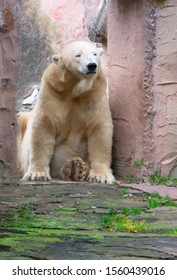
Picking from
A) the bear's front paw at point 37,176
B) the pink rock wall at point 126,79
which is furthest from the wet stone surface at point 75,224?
the pink rock wall at point 126,79

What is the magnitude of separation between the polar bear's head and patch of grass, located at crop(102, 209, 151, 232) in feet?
9.34

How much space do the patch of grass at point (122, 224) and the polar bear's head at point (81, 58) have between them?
285 centimetres

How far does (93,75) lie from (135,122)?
27.2 inches

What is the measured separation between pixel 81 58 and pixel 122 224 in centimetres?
348

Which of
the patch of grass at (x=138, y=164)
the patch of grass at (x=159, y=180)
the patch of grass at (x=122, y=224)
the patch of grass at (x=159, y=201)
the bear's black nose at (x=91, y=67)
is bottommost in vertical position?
the patch of grass at (x=122, y=224)

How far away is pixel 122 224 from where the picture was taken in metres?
5.39

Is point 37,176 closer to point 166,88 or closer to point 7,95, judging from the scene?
point 166,88

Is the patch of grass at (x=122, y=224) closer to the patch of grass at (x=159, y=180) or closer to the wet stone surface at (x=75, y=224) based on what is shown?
the wet stone surface at (x=75, y=224)

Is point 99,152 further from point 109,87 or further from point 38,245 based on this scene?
point 38,245

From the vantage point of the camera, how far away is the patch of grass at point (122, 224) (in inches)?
206

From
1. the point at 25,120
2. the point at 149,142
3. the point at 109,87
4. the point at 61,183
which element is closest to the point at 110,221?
the point at 61,183

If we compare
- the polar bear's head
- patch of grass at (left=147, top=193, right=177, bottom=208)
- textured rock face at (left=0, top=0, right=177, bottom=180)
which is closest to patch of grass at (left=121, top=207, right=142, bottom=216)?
patch of grass at (left=147, top=193, right=177, bottom=208)

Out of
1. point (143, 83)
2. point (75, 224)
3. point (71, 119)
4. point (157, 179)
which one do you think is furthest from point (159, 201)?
point (71, 119)

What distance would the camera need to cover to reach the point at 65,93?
29.0ft
